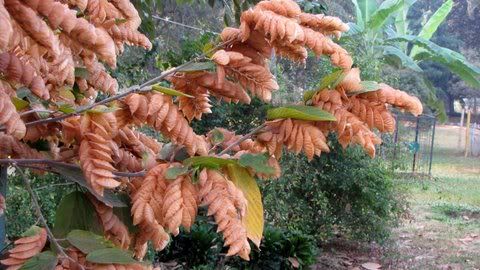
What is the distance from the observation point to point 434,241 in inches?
296

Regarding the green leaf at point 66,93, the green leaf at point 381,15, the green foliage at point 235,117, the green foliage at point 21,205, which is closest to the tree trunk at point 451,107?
the green leaf at point 381,15

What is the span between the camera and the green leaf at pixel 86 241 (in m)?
1.06

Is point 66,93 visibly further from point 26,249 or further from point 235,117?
point 235,117

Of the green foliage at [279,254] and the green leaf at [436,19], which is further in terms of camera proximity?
the green leaf at [436,19]

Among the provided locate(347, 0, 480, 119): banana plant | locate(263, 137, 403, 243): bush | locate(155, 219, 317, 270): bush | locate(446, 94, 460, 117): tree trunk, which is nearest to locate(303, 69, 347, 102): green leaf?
locate(155, 219, 317, 270): bush

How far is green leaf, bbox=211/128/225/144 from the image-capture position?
1344mm

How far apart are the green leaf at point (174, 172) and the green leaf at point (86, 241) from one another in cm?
14

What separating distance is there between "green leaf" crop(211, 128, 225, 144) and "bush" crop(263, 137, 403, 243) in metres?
4.23

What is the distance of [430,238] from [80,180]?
7045 millimetres

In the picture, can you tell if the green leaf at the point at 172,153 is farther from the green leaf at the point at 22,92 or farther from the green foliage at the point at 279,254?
the green foliage at the point at 279,254

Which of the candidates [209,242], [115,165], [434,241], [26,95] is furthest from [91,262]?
[434,241]

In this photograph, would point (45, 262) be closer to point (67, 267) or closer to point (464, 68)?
point (67, 267)

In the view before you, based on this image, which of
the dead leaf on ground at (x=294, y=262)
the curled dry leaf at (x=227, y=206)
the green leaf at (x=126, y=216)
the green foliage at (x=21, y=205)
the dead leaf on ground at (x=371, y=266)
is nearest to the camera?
the curled dry leaf at (x=227, y=206)

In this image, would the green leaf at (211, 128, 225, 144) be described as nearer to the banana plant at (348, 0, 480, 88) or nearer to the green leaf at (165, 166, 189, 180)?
the green leaf at (165, 166, 189, 180)
